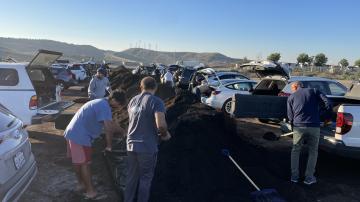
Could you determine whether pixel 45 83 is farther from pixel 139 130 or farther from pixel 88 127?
pixel 139 130

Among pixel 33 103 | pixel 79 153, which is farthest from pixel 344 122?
pixel 33 103

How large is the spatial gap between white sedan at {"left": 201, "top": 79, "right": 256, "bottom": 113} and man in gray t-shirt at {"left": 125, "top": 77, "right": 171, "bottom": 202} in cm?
957

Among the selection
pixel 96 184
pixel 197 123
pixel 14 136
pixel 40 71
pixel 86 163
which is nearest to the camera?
pixel 14 136

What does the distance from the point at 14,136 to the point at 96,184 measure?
203 centimetres

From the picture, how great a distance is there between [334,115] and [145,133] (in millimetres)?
4301

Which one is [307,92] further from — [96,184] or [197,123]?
[96,184]

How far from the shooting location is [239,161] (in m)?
7.60

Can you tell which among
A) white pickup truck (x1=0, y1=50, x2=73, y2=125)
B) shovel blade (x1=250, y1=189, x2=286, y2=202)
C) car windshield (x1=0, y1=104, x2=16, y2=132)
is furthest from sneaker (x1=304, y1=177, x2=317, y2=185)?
white pickup truck (x1=0, y1=50, x2=73, y2=125)

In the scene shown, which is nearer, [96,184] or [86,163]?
[86,163]

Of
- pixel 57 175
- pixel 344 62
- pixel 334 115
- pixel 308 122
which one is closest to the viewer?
pixel 308 122

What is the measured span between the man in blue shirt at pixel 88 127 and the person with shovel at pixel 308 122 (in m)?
3.10

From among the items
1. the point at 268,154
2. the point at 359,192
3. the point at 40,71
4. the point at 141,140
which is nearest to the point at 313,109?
the point at 359,192

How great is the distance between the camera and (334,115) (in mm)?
7551

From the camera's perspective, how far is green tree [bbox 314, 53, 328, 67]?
75.0m
